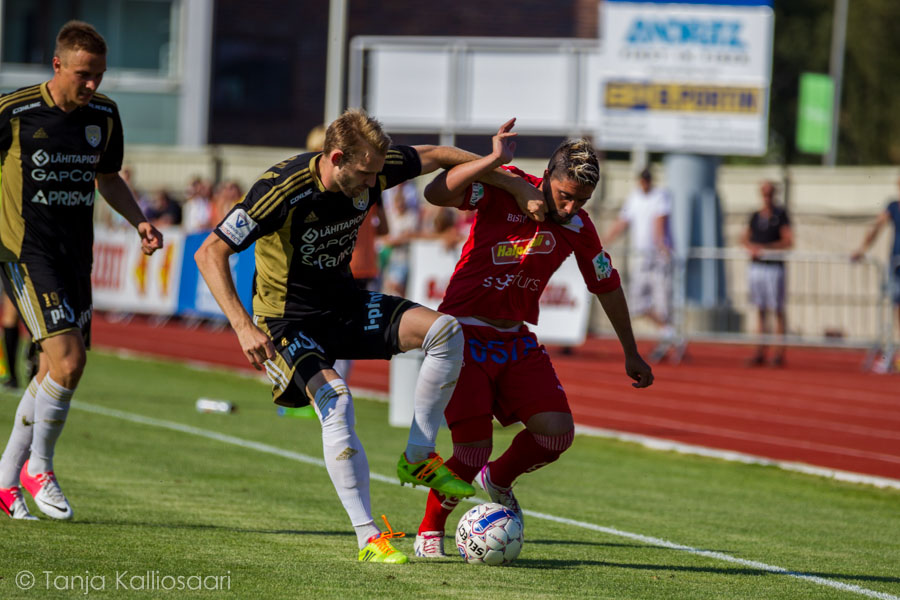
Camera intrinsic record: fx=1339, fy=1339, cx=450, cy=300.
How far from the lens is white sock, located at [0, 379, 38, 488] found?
6836mm

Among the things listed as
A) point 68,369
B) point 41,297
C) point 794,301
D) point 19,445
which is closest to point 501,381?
point 68,369

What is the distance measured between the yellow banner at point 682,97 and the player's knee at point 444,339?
16.5m

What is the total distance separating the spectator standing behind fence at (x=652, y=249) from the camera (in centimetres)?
1841

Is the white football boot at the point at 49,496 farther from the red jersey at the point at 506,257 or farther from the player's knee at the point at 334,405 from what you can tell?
the red jersey at the point at 506,257

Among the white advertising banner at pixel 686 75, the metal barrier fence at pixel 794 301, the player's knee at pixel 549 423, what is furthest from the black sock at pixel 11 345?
the white advertising banner at pixel 686 75

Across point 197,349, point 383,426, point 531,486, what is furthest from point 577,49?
point 531,486

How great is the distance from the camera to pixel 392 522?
738 centimetres

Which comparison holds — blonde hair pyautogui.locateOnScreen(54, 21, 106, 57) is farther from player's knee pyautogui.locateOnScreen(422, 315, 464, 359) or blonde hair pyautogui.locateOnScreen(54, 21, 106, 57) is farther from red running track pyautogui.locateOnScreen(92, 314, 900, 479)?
red running track pyautogui.locateOnScreen(92, 314, 900, 479)

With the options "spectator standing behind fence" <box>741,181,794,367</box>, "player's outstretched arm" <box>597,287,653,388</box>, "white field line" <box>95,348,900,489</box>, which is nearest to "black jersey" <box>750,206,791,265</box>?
"spectator standing behind fence" <box>741,181,794,367</box>

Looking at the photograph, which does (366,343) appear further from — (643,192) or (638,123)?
(638,123)

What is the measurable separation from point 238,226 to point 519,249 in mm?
1451

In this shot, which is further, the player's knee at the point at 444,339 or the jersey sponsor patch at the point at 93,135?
the jersey sponsor patch at the point at 93,135

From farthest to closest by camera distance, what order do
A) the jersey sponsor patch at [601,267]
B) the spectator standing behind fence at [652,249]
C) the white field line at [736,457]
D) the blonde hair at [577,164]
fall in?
the spectator standing behind fence at [652,249]
the white field line at [736,457]
the jersey sponsor patch at [601,267]
the blonde hair at [577,164]

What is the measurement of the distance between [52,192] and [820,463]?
22.3ft
